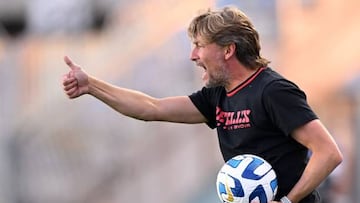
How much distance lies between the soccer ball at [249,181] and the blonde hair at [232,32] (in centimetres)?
55

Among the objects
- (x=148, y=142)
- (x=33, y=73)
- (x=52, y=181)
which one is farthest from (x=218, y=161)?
(x=33, y=73)

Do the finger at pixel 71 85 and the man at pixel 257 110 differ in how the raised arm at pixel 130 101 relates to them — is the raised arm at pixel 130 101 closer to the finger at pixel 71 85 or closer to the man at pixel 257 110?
the finger at pixel 71 85

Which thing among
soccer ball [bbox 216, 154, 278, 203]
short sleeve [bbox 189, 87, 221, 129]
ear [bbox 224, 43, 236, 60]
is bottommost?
soccer ball [bbox 216, 154, 278, 203]

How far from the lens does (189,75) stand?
1326 centimetres

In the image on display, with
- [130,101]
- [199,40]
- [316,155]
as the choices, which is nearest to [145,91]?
[130,101]

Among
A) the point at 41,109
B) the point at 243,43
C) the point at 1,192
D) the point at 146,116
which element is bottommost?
the point at 1,192

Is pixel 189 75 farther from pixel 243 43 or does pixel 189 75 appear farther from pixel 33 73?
pixel 243 43

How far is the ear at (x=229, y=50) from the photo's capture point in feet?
20.1

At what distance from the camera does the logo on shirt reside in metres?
6.04

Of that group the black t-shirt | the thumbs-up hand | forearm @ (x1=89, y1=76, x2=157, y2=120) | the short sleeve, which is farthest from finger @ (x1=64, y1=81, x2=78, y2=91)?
the black t-shirt

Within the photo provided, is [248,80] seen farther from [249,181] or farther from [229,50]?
[249,181]

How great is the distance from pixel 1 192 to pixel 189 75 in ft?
8.64

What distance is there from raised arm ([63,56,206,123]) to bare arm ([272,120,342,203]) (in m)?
1.02

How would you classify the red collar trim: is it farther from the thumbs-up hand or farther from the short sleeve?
the thumbs-up hand
